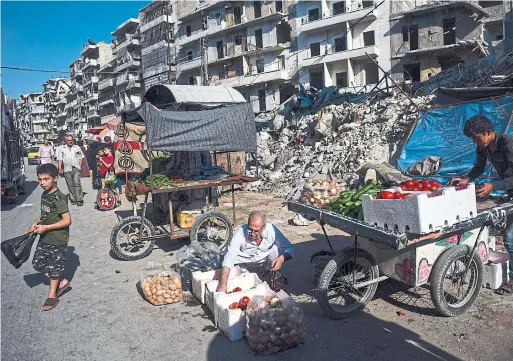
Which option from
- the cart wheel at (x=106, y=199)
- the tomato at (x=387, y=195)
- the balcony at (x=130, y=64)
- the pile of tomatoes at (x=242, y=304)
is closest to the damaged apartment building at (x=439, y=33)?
the cart wheel at (x=106, y=199)

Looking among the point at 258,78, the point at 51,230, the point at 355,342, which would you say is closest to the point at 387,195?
the point at 355,342

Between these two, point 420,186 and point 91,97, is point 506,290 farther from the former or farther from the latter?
point 91,97

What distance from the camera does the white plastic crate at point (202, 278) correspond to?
4382 millimetres

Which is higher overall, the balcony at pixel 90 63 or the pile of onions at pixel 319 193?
the balcony at pixel 90 63

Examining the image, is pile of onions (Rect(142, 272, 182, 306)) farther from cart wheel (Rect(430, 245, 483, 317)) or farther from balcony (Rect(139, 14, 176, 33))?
balcony (Rect(139, 14, 176, 33))

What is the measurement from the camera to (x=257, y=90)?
140ft

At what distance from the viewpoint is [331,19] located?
3659cm

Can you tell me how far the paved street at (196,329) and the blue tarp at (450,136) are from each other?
7079 mm

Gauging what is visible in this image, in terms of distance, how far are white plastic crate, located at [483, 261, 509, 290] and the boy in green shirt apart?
512 centimetres

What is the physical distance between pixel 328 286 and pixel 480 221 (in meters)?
1.63

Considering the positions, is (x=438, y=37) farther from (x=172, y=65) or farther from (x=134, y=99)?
(x=134, y=99)

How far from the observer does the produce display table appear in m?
3.72

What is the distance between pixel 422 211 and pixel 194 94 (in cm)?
619

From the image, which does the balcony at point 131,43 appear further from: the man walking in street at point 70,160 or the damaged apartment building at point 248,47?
the man walking in street at point 70,160
